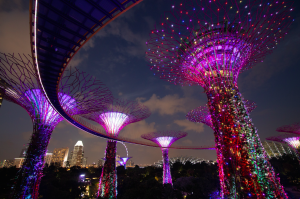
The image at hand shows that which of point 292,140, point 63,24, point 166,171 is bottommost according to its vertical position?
point 166,171

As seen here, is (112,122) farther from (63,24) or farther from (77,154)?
(77,154)

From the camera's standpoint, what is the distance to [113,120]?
1692 centimetres

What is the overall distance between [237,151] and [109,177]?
12207 millimetres

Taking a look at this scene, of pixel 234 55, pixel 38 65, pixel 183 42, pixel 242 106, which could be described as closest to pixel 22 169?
pixel 38 65

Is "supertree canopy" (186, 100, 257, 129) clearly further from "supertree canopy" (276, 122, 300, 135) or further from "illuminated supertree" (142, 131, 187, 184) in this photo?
"supertree canopy" (276, 122, 300, 135)

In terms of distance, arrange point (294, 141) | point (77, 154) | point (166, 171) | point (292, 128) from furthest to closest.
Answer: point (77, 154), point (294, 141), point (292, 128), point (166, 171)

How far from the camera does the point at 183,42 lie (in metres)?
7.97

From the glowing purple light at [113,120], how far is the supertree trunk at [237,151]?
452 inches

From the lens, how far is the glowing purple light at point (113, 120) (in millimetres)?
16609

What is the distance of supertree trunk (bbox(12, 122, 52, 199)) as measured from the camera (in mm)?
9570

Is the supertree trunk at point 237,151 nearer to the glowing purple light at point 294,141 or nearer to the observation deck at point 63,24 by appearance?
the observation deck at point 63,24

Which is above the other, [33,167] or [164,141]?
[164,141]

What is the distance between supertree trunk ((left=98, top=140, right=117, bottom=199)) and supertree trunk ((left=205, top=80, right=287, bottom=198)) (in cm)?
1088

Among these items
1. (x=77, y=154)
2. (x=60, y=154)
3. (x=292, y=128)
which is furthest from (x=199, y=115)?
(x=60, y=154)
